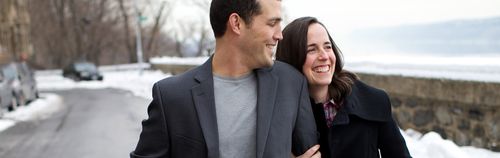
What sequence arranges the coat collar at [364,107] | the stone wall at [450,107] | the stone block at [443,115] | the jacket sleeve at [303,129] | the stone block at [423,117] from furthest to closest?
the stone block at [423,117] < the stone block at [443,115] < the stone wall at [450,107] < the coat collar at [364,107] < the jacket sleeve at [303,129]

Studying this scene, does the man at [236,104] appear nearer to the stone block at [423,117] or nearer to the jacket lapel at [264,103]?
the jacket lapel at [264,103]

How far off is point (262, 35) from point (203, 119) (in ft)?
1.21

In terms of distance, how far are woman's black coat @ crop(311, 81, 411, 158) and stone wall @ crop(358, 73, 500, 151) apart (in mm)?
3919

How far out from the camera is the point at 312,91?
2541 mm

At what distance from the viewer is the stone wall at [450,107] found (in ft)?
20.2

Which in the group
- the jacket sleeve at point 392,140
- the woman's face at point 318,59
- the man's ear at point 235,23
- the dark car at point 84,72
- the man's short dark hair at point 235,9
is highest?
the man's short dark hair at point 235,9

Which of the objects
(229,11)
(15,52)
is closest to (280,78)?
(229,11)

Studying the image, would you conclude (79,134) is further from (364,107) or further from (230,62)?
(230,62)

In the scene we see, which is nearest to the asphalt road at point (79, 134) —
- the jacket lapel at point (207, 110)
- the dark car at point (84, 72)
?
the jacket lapel at point (207, 110)

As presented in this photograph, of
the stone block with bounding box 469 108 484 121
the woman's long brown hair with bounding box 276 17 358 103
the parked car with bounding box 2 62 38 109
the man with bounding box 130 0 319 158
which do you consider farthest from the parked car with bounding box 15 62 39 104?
the man with bounding box 130 0 319 158

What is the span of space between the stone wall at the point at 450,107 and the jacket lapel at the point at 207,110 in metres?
4.77

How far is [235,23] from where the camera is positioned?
79.8 inches

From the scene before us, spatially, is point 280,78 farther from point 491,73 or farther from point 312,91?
point 491,73

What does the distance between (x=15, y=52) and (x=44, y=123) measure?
1550 inches
